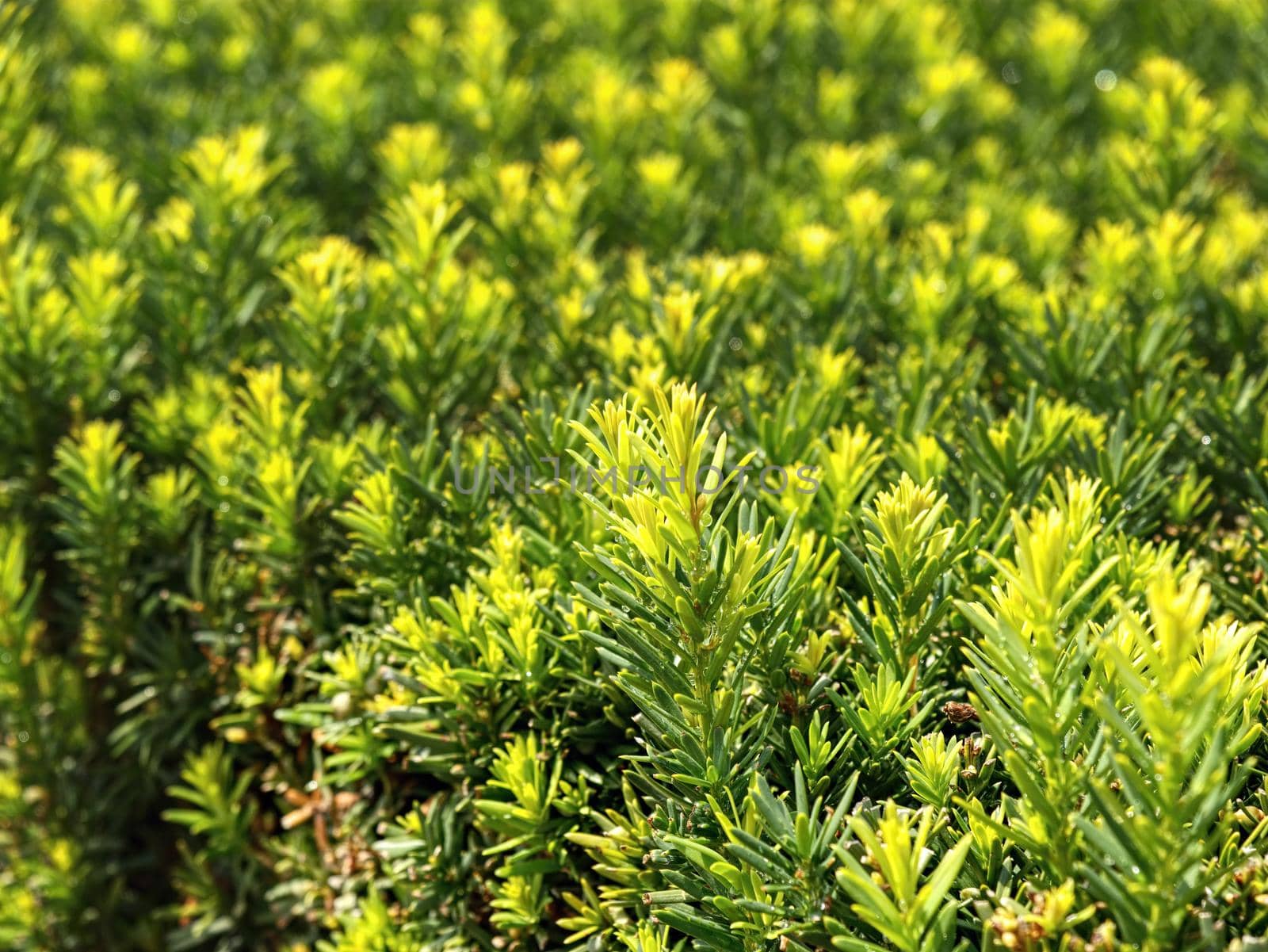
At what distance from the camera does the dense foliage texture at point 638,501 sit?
1533mm

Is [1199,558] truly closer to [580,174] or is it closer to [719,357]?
[719,357]

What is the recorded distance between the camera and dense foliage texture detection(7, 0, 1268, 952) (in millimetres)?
1533

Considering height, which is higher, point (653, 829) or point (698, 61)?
point (698, 61)

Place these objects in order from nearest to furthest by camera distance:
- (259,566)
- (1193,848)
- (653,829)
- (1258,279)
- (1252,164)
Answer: (1193,848)
(653,829)
(259,566)
(1258,279)
(1252,164)

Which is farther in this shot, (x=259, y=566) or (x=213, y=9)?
(x=213, y=9)

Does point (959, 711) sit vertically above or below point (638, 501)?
below

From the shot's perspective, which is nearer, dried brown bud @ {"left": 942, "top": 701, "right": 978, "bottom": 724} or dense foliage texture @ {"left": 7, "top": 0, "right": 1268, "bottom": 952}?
dense foliage texture @ {"left": 7, "top": 0, "right": 1268, "bottom": 952}

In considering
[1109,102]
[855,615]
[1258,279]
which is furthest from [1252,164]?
[855,615]

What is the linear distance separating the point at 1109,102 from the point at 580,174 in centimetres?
194

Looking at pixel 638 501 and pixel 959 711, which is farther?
pixel 959 711

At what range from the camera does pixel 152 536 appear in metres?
2.61

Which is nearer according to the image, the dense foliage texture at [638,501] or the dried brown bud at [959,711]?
the dense foliage texture at [638,501]

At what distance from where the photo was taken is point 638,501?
60.7 inches

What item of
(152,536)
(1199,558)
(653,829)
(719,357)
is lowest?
(653,829)
